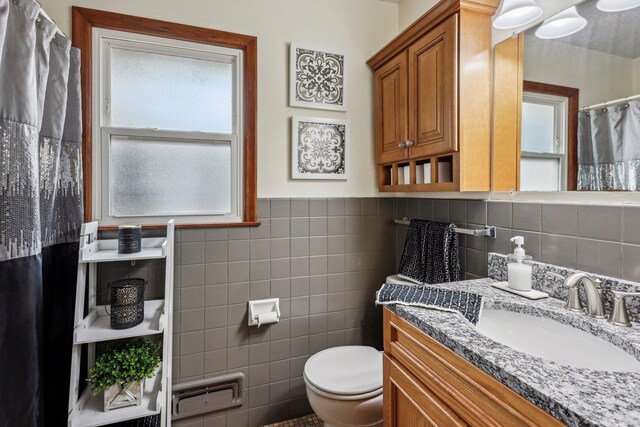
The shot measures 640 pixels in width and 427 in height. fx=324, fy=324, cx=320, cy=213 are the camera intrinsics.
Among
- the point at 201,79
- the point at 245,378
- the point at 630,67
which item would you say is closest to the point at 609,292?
the point at 630,67

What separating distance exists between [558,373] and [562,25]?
1.16 m

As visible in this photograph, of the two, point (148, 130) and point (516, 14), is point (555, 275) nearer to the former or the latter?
point (516, 14)

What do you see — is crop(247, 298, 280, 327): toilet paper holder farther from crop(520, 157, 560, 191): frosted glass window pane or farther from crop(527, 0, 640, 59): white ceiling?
crop(527, 0, 640, 59): white ceiling

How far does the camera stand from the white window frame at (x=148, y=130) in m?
1.53

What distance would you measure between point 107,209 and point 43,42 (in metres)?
0.71

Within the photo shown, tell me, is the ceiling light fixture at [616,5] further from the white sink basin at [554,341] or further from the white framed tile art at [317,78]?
the white framed tile art at [317,78]

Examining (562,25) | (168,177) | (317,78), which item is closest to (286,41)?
(317,78)

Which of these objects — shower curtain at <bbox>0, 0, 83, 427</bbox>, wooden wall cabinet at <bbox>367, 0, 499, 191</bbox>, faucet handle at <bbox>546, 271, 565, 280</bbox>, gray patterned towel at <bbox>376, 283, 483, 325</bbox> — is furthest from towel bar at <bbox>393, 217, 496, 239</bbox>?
shower curtain at <bbox>0, 0, 83, 427</bbox>

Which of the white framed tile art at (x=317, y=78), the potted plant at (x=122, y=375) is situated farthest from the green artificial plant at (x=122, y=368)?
the white framed tile art at (x=317, y=78)

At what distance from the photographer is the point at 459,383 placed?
78 centimetres

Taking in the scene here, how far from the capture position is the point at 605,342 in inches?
32.9

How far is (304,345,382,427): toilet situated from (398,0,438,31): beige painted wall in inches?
74.6

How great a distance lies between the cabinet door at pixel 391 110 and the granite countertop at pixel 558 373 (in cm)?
96

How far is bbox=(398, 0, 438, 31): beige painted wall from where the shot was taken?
179cm
